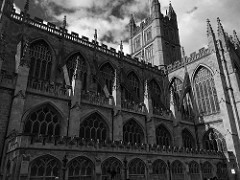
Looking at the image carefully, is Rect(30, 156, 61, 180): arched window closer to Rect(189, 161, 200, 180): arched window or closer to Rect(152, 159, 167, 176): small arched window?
Rect(152, 159, 167, 176): small arched window

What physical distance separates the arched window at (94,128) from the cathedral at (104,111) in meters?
0.09

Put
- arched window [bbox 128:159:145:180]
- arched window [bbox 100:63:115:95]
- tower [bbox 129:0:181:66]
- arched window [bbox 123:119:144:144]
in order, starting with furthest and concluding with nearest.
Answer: tower [bbox 129:0:181:66] < arched window [bbox 100:63:115:95] < arched window [bbox 123:119:144:144] < arched window [bbox 128:159:145:180]

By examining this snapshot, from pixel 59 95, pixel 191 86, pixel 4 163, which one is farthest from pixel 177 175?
pixel 191 86

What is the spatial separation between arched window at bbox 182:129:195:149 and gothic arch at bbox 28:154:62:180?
1901 centimetres

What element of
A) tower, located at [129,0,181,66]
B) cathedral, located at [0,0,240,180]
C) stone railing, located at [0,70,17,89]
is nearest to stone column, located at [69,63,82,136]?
cathedral, located at [0,0,240,180]

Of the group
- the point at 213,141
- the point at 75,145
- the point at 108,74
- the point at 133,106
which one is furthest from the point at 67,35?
the point at 213,141

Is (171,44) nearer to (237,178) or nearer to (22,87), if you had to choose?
(237,178)

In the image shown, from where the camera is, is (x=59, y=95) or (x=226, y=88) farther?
(x=226, y=88)

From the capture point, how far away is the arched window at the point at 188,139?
89.8 feet

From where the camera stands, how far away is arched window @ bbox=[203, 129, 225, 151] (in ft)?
83.4

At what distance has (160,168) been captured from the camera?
17516mm

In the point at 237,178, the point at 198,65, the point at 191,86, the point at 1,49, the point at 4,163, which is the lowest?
the point at 237,178

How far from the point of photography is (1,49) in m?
16.7

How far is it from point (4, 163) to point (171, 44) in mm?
34819
